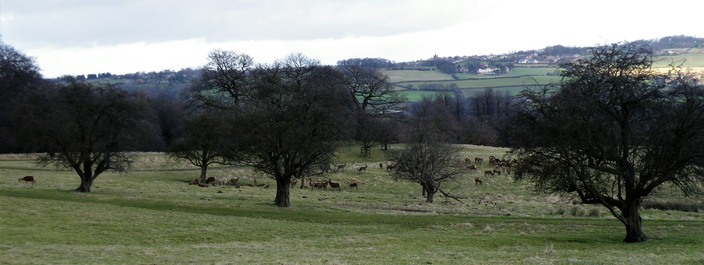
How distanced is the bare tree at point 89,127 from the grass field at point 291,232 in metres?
2.32

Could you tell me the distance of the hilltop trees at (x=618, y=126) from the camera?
2420cm

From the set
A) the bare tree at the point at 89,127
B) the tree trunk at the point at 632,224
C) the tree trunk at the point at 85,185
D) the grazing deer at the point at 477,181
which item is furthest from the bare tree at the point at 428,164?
the tree trunk at the point at 85,185

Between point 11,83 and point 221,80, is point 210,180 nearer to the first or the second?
point 221,80

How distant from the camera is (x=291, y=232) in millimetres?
26969

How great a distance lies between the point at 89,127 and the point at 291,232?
77.8ft

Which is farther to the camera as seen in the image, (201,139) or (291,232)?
(201,139)

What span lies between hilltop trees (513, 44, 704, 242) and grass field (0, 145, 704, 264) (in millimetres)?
3033

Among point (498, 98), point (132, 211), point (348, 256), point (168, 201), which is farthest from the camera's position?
point (498, 98)

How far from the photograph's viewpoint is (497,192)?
6144 centimetres

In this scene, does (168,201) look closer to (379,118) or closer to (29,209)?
(29,209)

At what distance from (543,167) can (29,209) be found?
971 inches

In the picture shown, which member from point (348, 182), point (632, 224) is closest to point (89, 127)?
point (348, 182)

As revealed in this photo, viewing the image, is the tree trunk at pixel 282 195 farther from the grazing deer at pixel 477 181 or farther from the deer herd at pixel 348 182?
the grazing deer at pixel 477 181

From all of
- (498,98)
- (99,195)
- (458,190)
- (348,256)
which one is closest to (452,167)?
(458,190)
